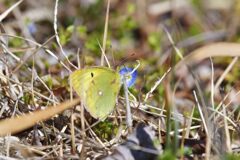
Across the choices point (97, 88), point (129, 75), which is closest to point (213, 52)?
point (97, 88)

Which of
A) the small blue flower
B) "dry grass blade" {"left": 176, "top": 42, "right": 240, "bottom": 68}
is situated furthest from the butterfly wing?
"dry grass blade" {"left": 176, "top": 42, "right": 240, "bottom": 68}

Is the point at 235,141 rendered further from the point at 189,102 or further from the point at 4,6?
the point at 4,6

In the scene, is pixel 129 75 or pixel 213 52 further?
pixel 129 75

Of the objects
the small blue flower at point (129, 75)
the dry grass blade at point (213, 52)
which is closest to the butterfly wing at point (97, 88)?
the small blue flower at point (129, 75)

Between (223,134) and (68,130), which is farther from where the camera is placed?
(68,130)

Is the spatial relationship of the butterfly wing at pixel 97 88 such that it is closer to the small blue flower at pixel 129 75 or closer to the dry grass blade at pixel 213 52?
the small blue flower at pixel 129 75

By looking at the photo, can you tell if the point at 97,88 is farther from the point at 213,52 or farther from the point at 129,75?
the point at 213,52

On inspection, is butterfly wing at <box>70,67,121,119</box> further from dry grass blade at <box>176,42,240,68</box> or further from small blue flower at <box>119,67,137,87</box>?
dry grass blade at <box>176,42,240,68</box>

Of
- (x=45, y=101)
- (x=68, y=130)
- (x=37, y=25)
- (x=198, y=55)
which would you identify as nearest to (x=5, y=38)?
(x=45, y=101)
